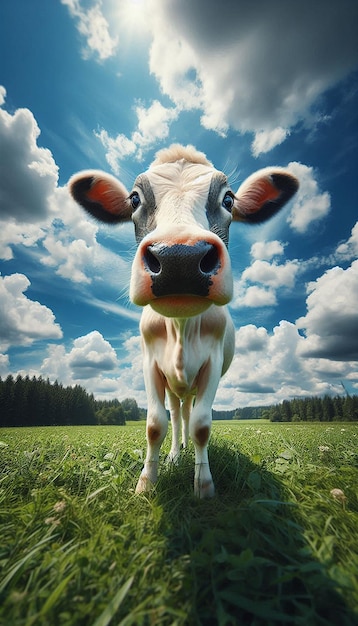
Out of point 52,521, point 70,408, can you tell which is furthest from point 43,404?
point 52,521

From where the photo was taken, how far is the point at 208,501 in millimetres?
2180

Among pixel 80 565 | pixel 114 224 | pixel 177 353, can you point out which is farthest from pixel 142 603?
pixel 114 224

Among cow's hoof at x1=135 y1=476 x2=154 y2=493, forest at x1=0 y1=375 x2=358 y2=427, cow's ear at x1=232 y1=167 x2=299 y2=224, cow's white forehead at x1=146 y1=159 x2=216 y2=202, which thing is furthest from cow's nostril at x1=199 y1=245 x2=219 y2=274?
forest at x1=0 y1=375 x2=358 y2=427

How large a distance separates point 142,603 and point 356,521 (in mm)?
1337

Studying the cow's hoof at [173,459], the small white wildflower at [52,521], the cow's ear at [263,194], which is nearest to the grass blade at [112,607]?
the small white wildflower at [52,521]

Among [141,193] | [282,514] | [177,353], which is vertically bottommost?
[282,514]

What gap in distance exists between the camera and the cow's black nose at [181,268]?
1.89m

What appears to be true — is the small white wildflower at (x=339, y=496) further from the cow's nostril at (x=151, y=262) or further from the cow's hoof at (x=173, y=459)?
the cow's nostril at (x=151, y=262)

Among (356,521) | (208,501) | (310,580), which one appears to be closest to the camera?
(310,580)

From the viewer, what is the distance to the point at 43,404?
5872cm

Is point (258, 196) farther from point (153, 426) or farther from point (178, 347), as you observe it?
point (153, 426)

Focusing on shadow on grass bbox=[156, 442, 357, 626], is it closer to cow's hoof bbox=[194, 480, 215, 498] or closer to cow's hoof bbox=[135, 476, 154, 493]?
cow's hoof bbox=[194, 480, 215, 498]

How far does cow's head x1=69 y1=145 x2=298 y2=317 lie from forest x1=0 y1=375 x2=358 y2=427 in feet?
177

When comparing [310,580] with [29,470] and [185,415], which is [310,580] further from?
[185,415]
